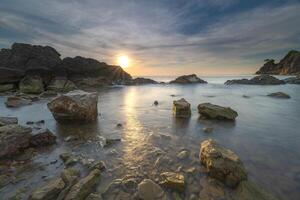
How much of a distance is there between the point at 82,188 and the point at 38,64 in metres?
59.0

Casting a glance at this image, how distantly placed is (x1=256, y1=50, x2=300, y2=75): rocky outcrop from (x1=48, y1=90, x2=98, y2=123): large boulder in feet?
536

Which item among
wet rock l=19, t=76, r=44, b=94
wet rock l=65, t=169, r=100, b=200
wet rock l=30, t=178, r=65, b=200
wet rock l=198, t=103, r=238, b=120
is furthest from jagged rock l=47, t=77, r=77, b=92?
wet rock l=65, t=169, r=100, b=200

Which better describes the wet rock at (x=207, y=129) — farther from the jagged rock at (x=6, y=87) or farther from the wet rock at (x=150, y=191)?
the jagged rock at (x=6, y=87)

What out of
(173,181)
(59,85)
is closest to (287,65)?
(59,85)

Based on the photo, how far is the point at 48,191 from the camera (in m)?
5.38

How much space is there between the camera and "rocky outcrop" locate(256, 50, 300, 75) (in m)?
138

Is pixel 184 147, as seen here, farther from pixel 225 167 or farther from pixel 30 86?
pixel 30 86

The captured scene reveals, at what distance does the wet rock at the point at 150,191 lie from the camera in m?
5.45

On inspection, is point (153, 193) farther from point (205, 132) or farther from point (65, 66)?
point (65, 66)

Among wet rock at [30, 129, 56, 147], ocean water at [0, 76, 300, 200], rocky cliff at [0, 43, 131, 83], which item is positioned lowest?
ocean water at [0, 76, 300, 200]

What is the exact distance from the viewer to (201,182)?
20.6ft

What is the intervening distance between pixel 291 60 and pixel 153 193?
589 ft

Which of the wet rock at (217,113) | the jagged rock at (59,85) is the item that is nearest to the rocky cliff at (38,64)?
the jagged rock at (59,85)

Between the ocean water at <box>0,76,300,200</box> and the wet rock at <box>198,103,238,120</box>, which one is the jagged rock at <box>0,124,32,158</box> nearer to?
the ocean water at <box>0,76,300,200</box>
